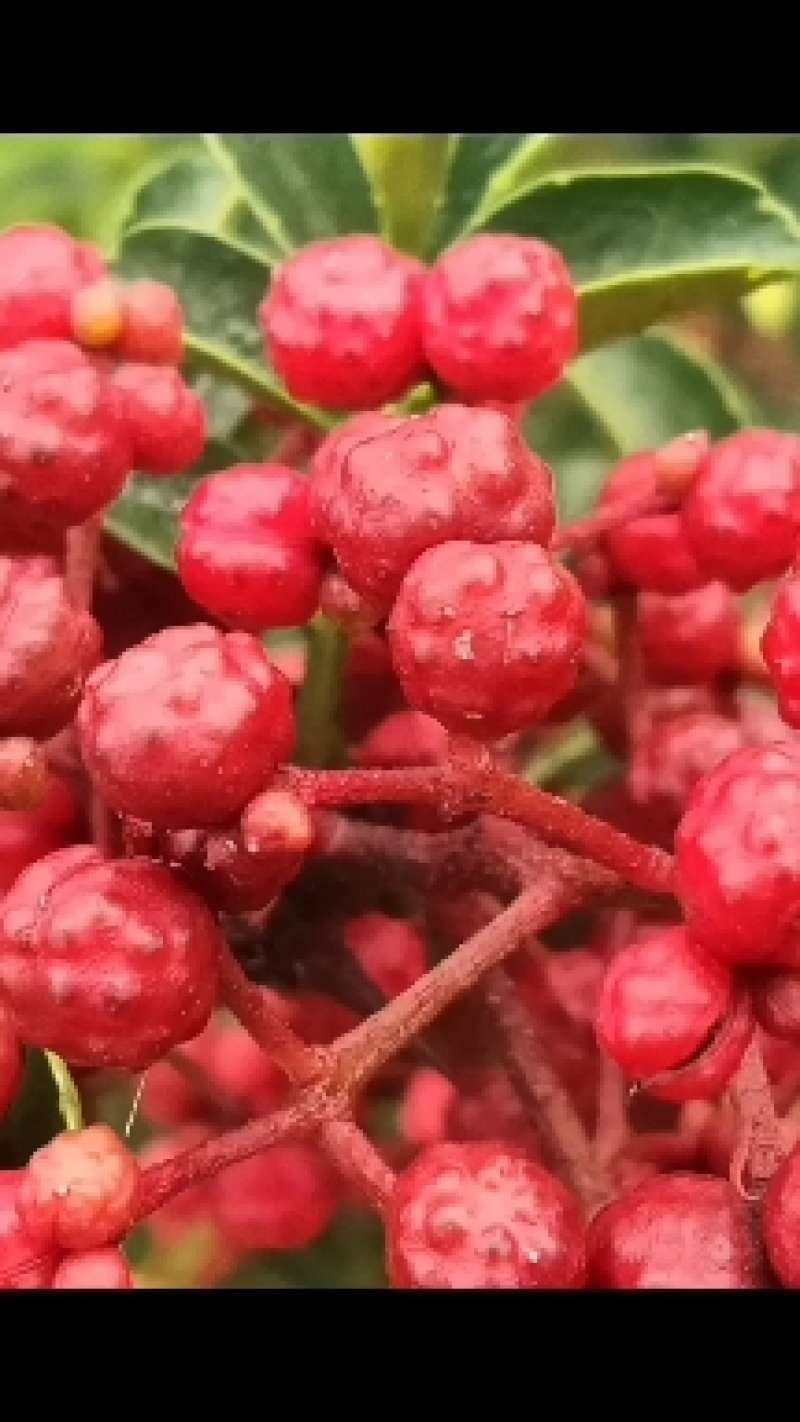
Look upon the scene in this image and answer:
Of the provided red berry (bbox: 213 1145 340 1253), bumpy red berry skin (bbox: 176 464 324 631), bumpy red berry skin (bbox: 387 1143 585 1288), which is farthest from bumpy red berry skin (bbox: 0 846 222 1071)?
red berry (bbox: 213 1145 340 1253)

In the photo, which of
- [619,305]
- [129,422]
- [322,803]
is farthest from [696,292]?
[322,803]

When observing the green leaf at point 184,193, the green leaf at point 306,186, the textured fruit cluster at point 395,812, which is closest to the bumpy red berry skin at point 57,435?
the textured fruit cluster at point 395,812

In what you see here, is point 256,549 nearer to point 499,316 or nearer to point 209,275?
point 499,316

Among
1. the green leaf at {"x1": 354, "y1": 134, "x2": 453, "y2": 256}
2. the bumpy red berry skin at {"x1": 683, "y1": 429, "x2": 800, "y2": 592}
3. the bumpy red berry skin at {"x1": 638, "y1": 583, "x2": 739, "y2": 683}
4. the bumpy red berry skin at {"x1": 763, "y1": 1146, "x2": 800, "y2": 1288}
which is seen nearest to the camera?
the bumpy red berry skin at {"x1": 763, "y1": 1146, "x2": 800, "y2": 1288}

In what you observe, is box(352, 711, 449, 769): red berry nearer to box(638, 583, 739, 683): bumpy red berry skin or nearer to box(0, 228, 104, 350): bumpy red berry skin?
box(638, 583, 739, 683): bumpy red berry skin

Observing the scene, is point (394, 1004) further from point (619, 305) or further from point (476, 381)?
point (619, 305)

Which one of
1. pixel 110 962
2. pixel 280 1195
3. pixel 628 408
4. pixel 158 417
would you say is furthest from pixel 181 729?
pixel 628 408

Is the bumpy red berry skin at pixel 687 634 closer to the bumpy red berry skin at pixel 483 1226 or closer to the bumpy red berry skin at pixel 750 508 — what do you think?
the bumpy red berry skin at pixel 750 508
